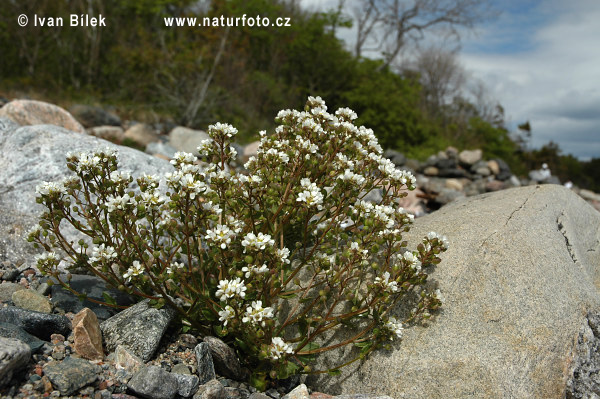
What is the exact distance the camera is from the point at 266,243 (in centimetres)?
247

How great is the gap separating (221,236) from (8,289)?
2.09 m

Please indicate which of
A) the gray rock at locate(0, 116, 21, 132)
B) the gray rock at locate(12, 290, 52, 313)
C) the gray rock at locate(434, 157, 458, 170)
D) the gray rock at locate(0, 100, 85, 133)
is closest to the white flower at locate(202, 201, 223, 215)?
the gray rock at locate(12, 290, 52, 313)

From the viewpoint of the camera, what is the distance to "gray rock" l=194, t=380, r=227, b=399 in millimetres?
2582

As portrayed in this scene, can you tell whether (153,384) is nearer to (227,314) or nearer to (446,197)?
(227,314)

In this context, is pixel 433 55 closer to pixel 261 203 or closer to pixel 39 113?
pixel 39 113

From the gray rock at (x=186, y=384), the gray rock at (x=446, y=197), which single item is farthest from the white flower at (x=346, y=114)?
the gray rock at (x=446, y=197)

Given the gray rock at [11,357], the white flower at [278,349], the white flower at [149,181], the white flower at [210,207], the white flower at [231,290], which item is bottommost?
the gray rock at [11,357]

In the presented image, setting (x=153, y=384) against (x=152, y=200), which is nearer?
(x=153, y=384)

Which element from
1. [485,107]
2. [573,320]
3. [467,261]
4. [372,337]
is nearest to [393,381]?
[372,337]

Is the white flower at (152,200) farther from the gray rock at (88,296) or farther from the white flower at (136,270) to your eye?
the gray rock at (88,296)

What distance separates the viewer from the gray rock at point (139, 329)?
2881 mm

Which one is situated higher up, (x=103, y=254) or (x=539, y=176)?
(x=539, y=176)

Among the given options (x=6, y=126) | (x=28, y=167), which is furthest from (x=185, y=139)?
(x=28, y=167)

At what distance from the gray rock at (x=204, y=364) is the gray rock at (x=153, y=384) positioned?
216mm
